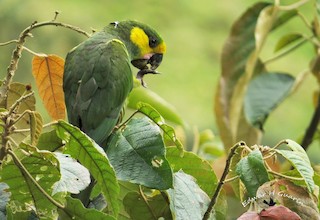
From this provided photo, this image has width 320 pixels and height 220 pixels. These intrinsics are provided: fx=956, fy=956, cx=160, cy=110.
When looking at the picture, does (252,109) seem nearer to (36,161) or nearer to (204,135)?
(204,135)

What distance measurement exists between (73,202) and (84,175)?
54 mm

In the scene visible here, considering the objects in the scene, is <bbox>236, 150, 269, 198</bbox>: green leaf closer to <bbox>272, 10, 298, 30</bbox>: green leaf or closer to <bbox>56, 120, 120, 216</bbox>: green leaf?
<bbox>56, 120, 120, 216</bbox>: green leaf

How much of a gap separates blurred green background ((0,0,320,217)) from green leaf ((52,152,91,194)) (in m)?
4.59

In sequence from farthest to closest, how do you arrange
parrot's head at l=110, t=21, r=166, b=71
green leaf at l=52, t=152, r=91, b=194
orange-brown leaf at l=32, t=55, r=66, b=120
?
parrot's head at l=110, t=21, r=166, b=71
orange-brown leaf at l=32, t=55, r=66, b=120
green leaf at l=52, t=152, r=91, b=194

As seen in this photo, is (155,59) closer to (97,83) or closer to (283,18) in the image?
(97,83)

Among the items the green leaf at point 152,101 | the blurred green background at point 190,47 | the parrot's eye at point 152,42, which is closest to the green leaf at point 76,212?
the green leaf at point 152,101

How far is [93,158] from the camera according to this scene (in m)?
1.19

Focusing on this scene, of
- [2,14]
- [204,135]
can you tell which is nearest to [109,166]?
[204,135]

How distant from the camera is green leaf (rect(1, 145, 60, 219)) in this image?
1197mm

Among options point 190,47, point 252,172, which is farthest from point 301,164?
point 190,47

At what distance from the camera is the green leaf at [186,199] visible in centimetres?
124

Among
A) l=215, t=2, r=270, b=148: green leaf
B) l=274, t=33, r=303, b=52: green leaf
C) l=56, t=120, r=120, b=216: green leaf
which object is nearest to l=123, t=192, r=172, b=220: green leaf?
l=56, t=120, r=120, b=216: green leaf

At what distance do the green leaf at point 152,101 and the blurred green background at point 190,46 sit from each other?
12.5ft

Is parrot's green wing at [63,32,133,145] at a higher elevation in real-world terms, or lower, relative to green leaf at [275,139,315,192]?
lower
